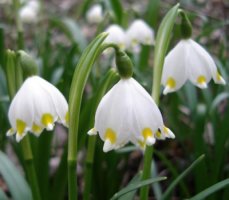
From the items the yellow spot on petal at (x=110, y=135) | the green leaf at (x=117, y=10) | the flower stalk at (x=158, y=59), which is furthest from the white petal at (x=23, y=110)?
the green leaf at (x=117, y=10)

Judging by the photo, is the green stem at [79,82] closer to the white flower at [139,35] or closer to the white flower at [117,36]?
the white flower at [117,36]

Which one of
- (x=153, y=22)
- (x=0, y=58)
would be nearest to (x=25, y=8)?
(x=153, y=22)

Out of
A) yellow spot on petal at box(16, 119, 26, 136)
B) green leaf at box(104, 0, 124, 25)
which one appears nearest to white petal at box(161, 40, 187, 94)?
yellow spot on petal at box(16, 119, 26, 136)

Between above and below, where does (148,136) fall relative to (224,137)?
above

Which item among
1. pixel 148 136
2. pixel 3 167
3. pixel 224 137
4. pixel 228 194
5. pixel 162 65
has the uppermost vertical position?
pixel 162 65

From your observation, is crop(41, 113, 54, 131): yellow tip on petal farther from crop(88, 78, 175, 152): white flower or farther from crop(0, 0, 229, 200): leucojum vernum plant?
crop(88, 78, 175, 152): white flower

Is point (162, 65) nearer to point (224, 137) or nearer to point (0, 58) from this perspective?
point (224, 137)
